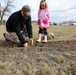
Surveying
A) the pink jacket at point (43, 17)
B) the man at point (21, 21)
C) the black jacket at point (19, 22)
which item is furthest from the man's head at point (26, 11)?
the pink jacket at point (43, 17)

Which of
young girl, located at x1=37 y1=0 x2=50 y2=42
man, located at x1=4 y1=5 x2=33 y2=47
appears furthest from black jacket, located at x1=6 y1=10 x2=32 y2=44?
young girl, located at x1=37 y1=0 x2=50 y2=42

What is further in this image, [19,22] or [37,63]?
[19,22]

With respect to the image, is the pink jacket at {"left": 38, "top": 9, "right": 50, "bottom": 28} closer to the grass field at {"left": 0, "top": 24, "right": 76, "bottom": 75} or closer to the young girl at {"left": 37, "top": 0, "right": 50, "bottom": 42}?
the young girl at {"left": 37, "top": 0, "right": 50, "bottom": 42}

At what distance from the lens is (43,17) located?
1048 centimetres

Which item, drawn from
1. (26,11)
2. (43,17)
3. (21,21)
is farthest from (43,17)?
(26,11)

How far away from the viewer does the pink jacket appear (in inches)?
409

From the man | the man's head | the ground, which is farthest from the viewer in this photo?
the man

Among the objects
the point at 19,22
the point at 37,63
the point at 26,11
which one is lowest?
the point at 37,63

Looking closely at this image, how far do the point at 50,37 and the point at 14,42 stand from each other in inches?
135

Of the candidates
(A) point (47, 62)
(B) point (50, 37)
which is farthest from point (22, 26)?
(B) point (50, 37)

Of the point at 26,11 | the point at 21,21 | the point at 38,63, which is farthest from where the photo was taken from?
the point at 21,21

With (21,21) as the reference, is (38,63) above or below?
below

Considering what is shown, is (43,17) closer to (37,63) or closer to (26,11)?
(26,11)

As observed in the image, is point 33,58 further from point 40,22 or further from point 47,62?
point 40,22
